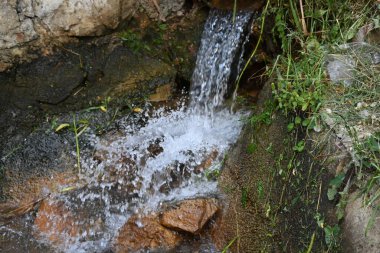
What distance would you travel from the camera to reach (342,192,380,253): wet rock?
6.22 ft

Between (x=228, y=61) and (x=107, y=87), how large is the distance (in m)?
1.06

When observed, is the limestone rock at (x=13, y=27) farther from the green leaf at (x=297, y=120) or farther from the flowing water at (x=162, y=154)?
the green leaf at (x=297, y=120)

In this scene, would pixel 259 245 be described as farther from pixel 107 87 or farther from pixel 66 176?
pixel 107 87

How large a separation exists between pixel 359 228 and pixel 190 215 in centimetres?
127

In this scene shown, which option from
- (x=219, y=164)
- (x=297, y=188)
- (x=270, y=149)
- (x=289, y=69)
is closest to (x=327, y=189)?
(x=297, y=188)

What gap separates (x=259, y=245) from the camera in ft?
8.70

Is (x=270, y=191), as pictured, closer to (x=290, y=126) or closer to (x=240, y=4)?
(x=290, y=126)

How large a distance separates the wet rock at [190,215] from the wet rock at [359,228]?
112 centimetres

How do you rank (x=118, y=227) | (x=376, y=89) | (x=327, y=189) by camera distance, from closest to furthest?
(x=327, y=189)
(x=376, y=89)
(x=118, y=227)

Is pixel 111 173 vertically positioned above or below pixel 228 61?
below

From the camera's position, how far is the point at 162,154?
11.2 ft

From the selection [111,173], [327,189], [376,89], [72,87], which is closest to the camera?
[327,189]

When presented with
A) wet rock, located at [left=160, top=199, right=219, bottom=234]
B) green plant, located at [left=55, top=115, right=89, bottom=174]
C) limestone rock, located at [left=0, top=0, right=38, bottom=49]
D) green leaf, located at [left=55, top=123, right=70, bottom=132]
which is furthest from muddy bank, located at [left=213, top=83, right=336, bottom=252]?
limestone rock, located at [left=0, top=0, right=38, bottom=49]

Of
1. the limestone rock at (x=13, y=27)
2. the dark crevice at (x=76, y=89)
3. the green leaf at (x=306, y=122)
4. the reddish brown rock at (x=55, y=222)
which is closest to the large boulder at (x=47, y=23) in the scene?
the limestone rock at (x=13, y=27)
